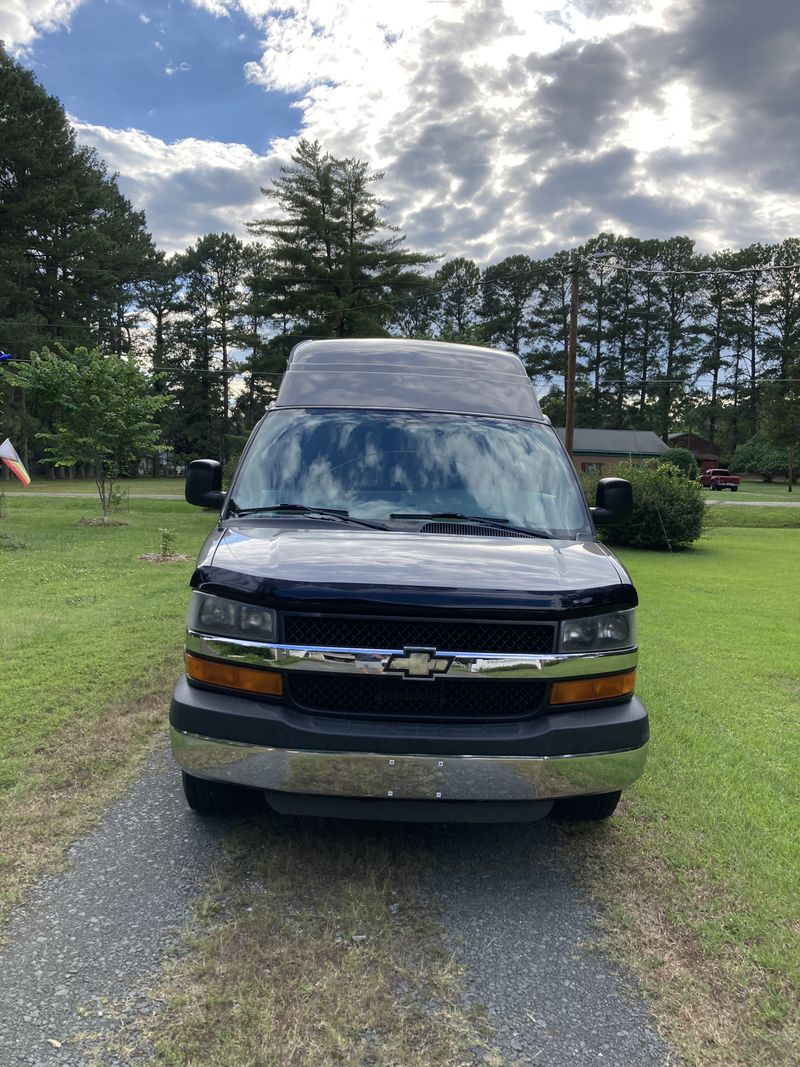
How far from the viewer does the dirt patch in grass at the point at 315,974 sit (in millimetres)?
2088

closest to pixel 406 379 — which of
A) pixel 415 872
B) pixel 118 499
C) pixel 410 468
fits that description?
pixel 410 468

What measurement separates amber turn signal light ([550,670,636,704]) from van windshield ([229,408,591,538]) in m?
0.85

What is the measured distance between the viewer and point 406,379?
452 centimetres

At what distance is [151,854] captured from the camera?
10.3ft

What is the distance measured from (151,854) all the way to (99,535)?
568 inches

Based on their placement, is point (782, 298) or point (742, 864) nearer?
point (742, 864)

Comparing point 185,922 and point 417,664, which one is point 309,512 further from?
point 185,922

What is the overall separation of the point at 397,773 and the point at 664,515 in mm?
15451

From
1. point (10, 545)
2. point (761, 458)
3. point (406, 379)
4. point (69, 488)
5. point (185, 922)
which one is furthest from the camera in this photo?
point (761, 458)

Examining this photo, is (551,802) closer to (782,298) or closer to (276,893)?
(276,893)

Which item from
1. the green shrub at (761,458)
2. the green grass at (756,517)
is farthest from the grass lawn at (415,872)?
the green shrub at (761,458)

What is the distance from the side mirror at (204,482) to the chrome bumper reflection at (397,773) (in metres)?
1.83

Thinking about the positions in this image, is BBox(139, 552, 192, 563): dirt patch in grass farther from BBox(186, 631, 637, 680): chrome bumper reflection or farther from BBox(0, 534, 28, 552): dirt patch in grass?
BBox(186, 631, 637, 680): chrome bumper reflection

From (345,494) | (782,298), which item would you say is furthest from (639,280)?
(345,494)
